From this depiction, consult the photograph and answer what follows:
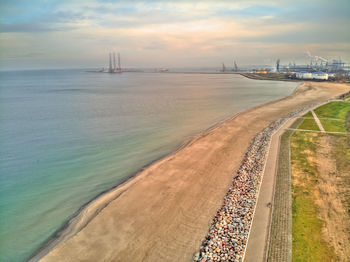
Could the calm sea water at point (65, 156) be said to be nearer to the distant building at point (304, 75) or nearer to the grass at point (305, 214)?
the grass at point (305, 214)

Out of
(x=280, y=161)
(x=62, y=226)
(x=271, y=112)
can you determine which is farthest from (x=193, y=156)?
(x=271, y=112)

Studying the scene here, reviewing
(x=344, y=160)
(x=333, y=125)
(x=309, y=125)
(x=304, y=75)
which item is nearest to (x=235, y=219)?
(x=344, y=160)

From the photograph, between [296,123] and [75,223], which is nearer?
[75,223]

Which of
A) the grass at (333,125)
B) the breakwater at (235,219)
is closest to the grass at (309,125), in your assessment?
the grass at (333,125)

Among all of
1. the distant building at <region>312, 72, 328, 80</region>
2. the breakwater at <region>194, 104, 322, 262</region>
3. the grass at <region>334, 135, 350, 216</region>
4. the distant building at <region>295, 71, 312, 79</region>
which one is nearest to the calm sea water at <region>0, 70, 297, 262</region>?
the breakwater at <region>194, 104, 322, 262</region>

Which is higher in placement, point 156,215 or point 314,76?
point 314,76

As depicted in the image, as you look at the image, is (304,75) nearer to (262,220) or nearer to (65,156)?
(65,156)
